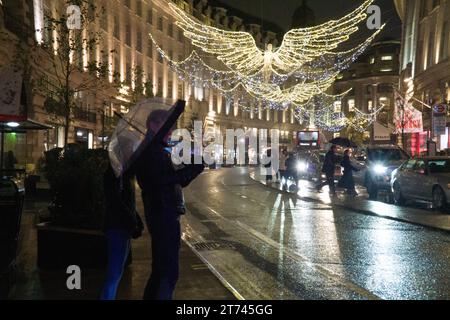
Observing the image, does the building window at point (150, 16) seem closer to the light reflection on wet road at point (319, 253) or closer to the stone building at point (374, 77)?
the light reflection on wet road at point (319, 253)

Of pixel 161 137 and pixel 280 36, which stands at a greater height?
pixel 280 36

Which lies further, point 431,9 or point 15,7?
point 431,9

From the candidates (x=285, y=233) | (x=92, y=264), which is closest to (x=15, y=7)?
(x=285, y=233)

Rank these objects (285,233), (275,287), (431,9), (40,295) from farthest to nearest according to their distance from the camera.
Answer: (431,9) → (285,233) → (275,287) → (40,295)

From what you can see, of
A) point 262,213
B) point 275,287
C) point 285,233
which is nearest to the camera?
point 275,287

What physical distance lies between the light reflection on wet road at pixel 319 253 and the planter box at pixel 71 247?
1614 mm

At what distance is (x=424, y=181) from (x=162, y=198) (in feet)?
43.1

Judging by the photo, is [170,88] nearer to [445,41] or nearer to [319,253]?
[445,41]

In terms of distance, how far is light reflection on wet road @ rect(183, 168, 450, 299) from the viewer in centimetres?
634

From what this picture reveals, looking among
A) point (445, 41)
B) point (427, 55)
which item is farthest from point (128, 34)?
point (445, 41)

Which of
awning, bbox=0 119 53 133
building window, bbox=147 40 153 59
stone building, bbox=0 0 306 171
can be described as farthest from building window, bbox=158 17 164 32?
awning, bbox=0 119 53 133

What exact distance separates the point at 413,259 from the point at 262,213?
21.0 ft

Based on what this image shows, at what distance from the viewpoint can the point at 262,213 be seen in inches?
563
